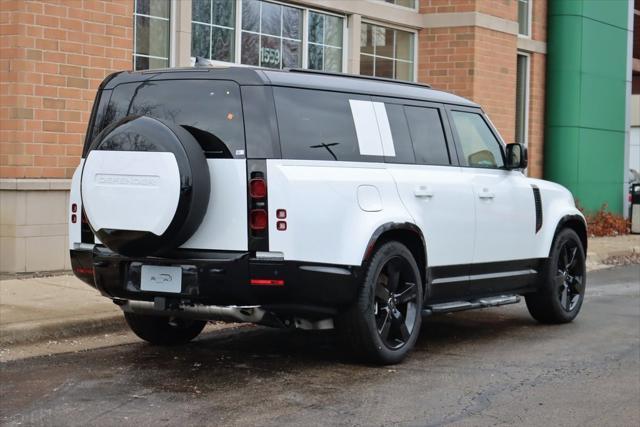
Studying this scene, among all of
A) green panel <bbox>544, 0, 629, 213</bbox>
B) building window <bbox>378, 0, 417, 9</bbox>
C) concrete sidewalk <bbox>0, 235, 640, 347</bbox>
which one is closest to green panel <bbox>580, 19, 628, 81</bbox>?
green panel <bbox>544, 0, 629, 213</bbox>

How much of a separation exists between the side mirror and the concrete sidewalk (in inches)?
142

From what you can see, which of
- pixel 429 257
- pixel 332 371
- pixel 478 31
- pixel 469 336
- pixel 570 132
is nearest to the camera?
pixel 332 371

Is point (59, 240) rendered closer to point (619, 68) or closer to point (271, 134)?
point (271, 134)

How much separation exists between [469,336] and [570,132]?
12.5 metres

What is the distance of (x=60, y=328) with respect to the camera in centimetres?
823

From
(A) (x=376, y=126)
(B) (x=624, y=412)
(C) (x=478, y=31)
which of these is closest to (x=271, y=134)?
(A) (x=376, y=126)

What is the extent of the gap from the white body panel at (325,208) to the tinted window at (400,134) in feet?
1.49

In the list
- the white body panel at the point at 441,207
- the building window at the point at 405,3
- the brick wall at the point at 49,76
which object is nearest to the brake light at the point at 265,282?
the white body panel at the point at 441,207

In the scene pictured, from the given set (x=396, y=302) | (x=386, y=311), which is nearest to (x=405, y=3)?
Result: (x=396, y=302)

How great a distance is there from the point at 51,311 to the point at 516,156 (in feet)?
13.8

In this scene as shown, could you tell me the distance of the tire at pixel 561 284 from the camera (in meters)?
9.24

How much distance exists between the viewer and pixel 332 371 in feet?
23.4

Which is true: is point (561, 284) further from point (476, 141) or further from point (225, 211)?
point (225, 211)

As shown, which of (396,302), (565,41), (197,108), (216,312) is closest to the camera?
(216,312)
